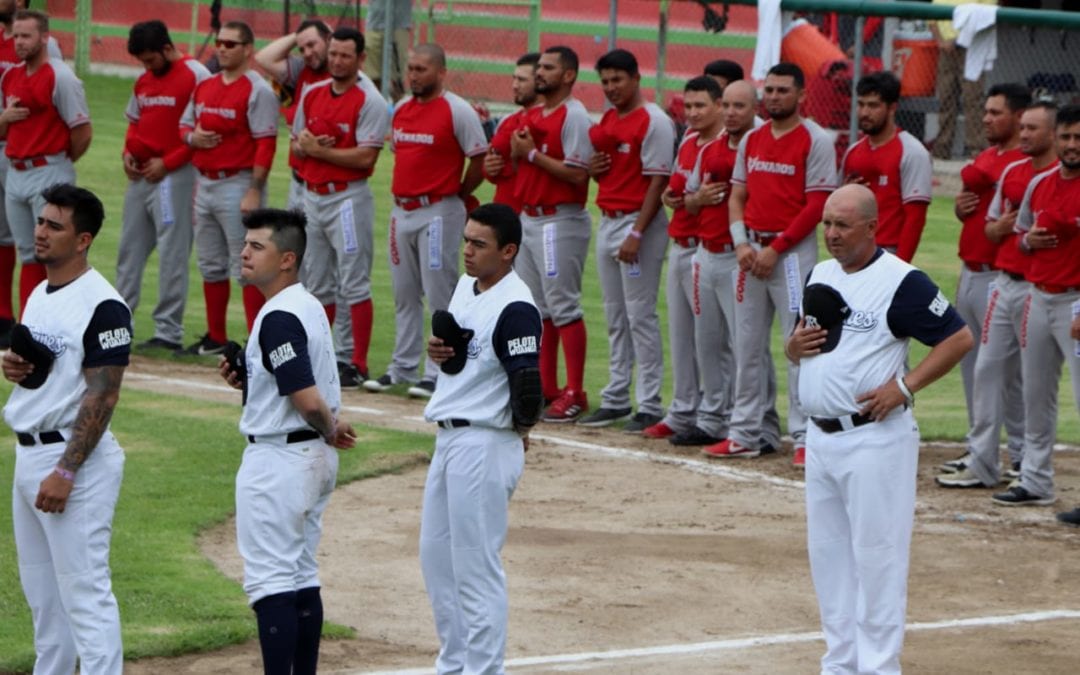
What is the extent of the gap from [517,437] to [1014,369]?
15.8 feet

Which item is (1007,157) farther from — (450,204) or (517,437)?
(517,437)

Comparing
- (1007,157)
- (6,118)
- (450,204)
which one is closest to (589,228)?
(450,204)

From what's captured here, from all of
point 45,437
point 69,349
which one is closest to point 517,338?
point 69,349

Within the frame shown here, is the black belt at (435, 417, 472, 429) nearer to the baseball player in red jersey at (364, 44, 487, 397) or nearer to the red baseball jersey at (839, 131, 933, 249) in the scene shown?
the red baseball jersey at (839, 131, 933, 249)

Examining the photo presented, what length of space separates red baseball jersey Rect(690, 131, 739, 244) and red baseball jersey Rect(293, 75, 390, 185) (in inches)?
106

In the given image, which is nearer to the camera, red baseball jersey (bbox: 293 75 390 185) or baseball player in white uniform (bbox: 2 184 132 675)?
baseball player in white uniform (bbox: 2 184 132 675)

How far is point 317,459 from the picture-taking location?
6793 millimetres

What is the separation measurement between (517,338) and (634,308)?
5.64 m

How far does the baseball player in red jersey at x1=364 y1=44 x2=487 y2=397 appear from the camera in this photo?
13.0m

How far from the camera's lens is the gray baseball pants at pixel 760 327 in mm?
11336

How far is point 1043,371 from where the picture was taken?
10.4m

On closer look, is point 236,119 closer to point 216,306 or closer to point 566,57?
point 216,306

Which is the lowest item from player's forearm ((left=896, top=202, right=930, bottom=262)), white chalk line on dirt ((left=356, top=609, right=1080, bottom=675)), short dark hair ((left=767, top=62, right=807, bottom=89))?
white chalk line on dirt ((left=356, top=609, right=1080, bottom=675))

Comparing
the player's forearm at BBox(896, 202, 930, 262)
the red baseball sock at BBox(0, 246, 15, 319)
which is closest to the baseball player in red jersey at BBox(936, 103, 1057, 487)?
the player's forearm at BBox(896, 202, 930, 262)
